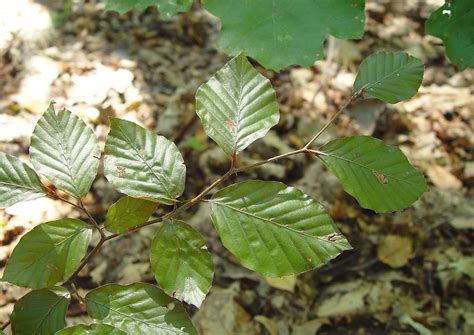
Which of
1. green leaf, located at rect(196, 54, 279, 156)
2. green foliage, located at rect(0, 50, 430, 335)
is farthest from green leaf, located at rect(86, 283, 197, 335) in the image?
green leaf, located at rect(196, 54, 279, 156)

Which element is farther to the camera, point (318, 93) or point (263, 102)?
point (318, 93)

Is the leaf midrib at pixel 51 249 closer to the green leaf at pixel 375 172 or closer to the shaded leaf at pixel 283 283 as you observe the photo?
the green leaf at pixel 375 172

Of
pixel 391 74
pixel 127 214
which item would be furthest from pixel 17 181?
pixel 391 74

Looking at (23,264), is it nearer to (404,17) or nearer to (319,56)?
(319,56)

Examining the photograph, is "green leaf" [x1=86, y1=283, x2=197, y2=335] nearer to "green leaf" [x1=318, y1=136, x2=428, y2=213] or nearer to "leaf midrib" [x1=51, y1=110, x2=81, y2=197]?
"leaf midrib" [x1=51, y1=110, x2=81, y2=197]

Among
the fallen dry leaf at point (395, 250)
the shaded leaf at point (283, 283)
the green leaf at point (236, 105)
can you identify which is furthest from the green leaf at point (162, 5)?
the fallen dry leaf at point (395, 250)

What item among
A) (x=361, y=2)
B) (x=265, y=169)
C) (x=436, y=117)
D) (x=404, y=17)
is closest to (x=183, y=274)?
(x=361, y=2)
